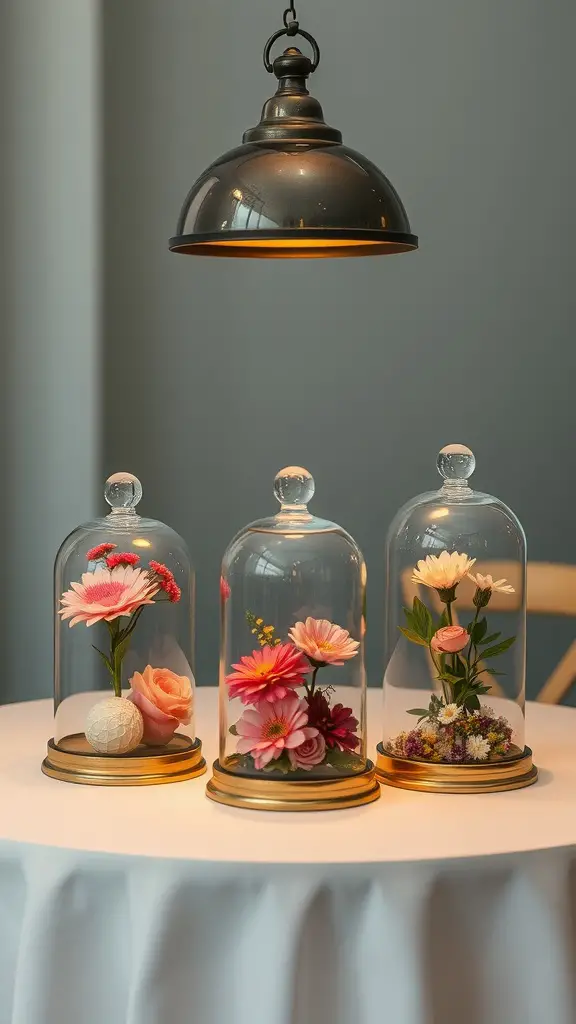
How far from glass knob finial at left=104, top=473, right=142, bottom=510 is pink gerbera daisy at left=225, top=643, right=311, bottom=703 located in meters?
0.32

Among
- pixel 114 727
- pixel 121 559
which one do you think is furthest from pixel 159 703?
pixel 121 559

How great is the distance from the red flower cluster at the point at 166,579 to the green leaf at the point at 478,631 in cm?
37

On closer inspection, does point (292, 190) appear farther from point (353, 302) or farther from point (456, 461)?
point (353, 302)

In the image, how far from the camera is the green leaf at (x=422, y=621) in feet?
5.21

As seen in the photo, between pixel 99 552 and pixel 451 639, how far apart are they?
17.1 inches

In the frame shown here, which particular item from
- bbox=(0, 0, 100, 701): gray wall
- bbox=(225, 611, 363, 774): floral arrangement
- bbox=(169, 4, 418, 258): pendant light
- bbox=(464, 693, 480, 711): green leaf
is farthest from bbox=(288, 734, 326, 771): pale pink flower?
bbox=(0, 0, 100, 701): gray wall

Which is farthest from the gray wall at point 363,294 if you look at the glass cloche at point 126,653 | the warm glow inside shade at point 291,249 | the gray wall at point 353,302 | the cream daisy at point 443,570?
the cream daisy at point 443,570

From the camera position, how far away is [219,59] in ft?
11.3

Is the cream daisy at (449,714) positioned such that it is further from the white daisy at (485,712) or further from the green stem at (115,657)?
the green stem at (115,657)

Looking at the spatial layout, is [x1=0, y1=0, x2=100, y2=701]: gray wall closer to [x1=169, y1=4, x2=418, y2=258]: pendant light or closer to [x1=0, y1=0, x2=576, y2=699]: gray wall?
[x1=0, y1=0, x2=576, y2=699]: gray wall

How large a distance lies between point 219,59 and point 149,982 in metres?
2.74

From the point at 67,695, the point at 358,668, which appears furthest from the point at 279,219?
the point at 67,695

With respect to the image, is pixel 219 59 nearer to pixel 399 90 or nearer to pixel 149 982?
pixel 399 90

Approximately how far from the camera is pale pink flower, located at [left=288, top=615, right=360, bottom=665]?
4.72 feet
